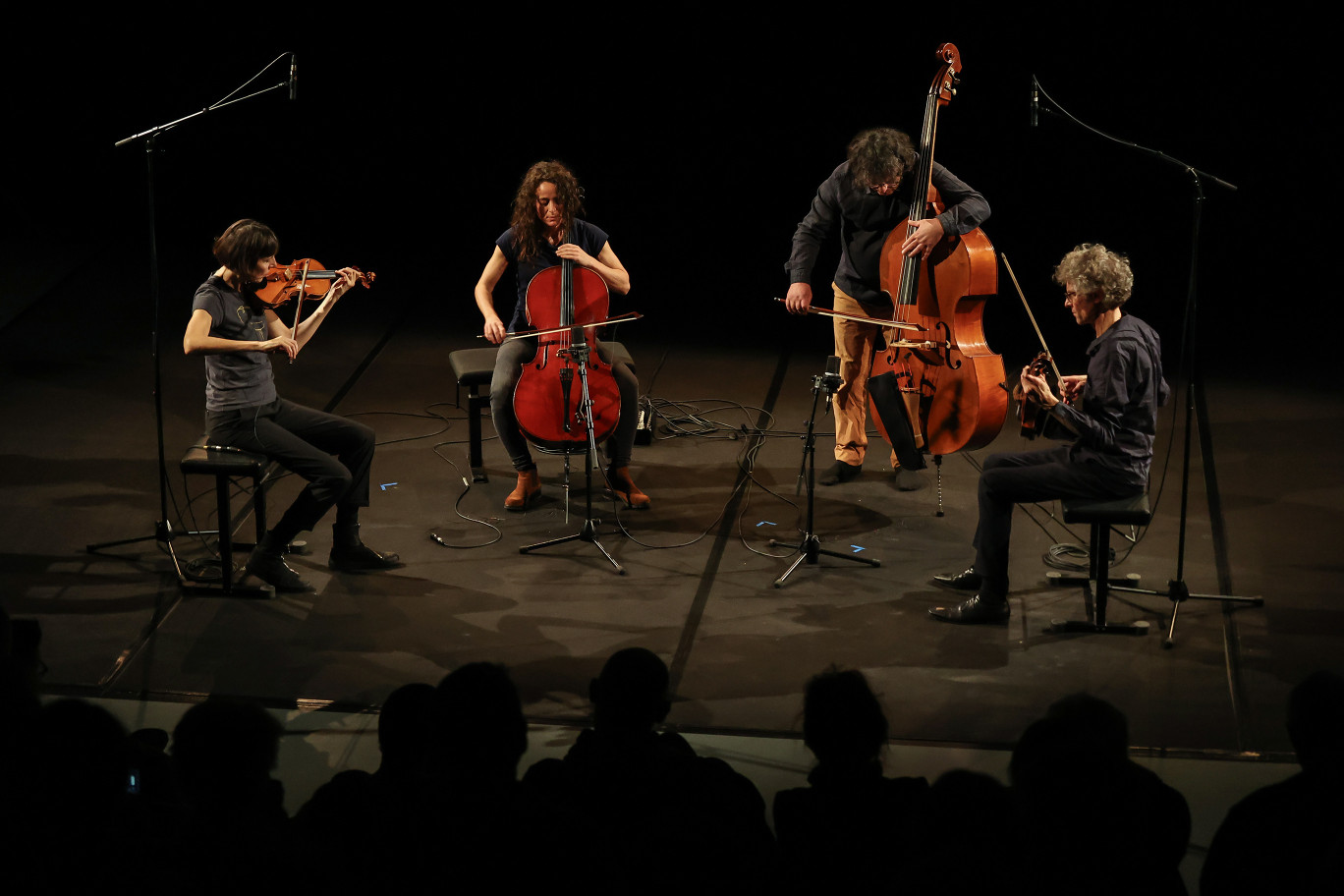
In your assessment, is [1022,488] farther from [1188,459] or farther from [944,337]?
[944,337]

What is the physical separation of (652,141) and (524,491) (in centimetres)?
393

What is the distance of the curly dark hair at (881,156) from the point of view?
5180 millimetres

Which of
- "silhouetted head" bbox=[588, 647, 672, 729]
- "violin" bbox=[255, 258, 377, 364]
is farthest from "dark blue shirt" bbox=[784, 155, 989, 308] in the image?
"silhouetted head" bbox=[588, 647, 672, 729]

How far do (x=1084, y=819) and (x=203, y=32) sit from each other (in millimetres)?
8042

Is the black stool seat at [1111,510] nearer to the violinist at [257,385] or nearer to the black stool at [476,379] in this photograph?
the black stool at [476,379]

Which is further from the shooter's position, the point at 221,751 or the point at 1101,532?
the point at 1101,532

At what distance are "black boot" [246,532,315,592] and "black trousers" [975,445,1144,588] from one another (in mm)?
2203

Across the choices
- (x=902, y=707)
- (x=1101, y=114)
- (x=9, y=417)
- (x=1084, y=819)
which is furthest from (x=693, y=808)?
(x=1101, y=114)

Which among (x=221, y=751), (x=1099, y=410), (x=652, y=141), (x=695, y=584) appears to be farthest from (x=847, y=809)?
(x=652, y=141)

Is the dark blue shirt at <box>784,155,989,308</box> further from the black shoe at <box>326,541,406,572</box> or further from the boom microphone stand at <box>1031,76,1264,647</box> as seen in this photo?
the black shoe at <box>326,541,406,572</box>

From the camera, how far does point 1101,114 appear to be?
7641mm

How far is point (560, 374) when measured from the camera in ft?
16.8

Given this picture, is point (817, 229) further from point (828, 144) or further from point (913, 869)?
point (913, 869)

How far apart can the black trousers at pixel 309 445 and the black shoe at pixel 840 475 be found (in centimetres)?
185
